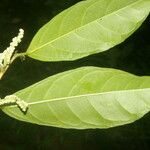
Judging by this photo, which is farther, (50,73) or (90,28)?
(50,73)

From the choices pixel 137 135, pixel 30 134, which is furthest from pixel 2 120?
pixel 137 135

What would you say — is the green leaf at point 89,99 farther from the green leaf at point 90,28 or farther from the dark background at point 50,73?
the dark background at point 50,73

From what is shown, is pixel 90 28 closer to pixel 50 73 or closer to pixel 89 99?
pixel 89 99

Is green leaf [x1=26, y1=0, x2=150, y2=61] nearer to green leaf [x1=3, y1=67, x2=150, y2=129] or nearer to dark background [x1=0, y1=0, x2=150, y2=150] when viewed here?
green leaf [x1=3, y1=67, x2=150, y2=129]

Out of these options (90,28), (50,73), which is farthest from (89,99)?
(50,73)

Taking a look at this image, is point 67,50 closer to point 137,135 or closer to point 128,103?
point 128,103

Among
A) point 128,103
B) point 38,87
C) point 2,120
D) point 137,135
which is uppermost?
point 38,87
